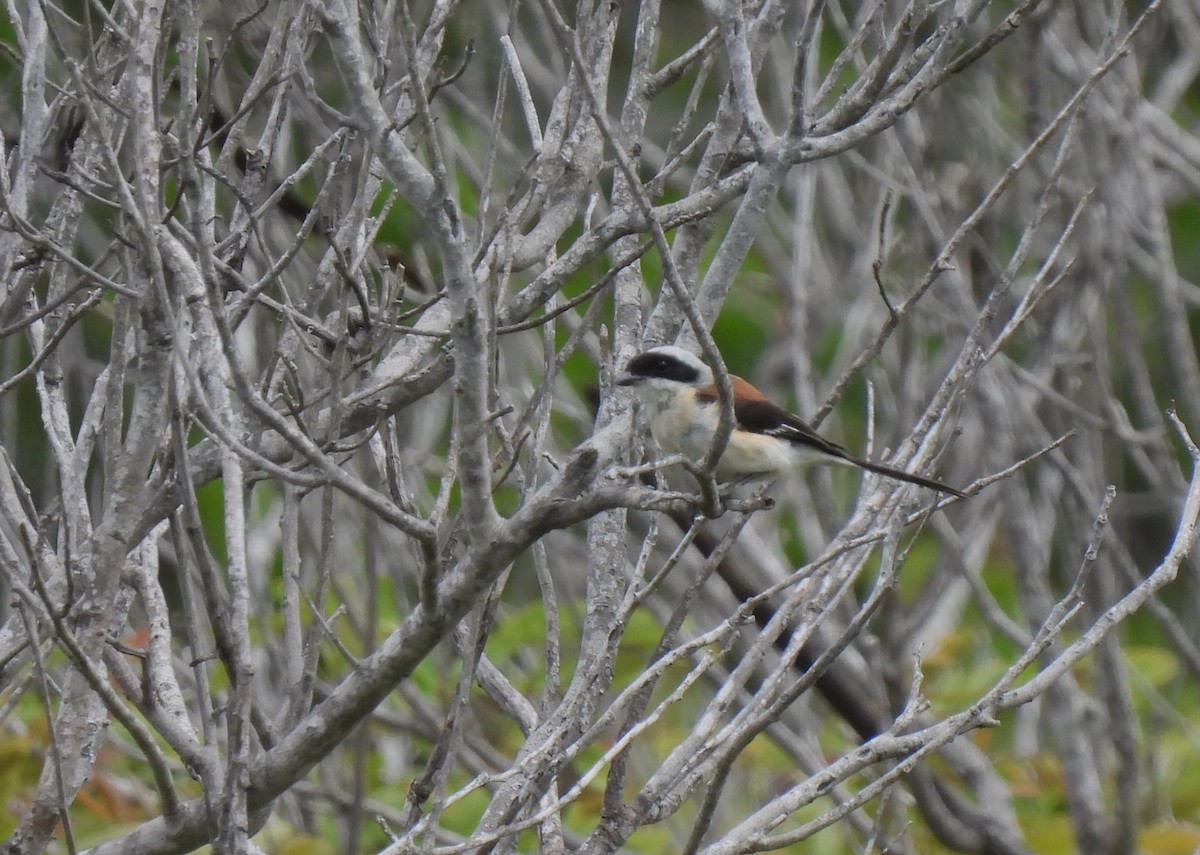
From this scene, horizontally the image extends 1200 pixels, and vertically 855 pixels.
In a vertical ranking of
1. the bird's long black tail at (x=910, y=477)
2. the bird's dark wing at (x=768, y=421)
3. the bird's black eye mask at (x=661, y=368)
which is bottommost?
the bird's long black tail at (x=910, y=477)

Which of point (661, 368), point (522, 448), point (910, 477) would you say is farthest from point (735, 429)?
point (910, 477)

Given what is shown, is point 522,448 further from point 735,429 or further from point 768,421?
point 768,421

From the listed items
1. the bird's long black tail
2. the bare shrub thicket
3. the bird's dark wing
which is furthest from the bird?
the bird's long black tail

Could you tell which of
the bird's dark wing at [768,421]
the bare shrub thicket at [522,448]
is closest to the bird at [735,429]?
the bird's dark wing at [768,421]

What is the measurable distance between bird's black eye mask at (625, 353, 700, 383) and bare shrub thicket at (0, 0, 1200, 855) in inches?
3.1

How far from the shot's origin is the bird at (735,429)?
4.09 m

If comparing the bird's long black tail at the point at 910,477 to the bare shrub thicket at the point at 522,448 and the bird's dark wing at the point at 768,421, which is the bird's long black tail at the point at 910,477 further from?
the bird's dark wing at the point at 768,421

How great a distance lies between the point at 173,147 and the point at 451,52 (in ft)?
13.4

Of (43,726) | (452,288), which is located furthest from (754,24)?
(43,726)

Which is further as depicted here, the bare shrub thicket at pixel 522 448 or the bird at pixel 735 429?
the bird at pixel 735 429

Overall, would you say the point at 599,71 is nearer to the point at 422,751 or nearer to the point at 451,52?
the point at 422,751

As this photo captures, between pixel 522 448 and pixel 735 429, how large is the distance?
0.62m

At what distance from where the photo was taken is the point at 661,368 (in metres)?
3.72

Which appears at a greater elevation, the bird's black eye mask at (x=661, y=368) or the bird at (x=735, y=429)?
the bird's black eye mask at (x=661, y=368)
